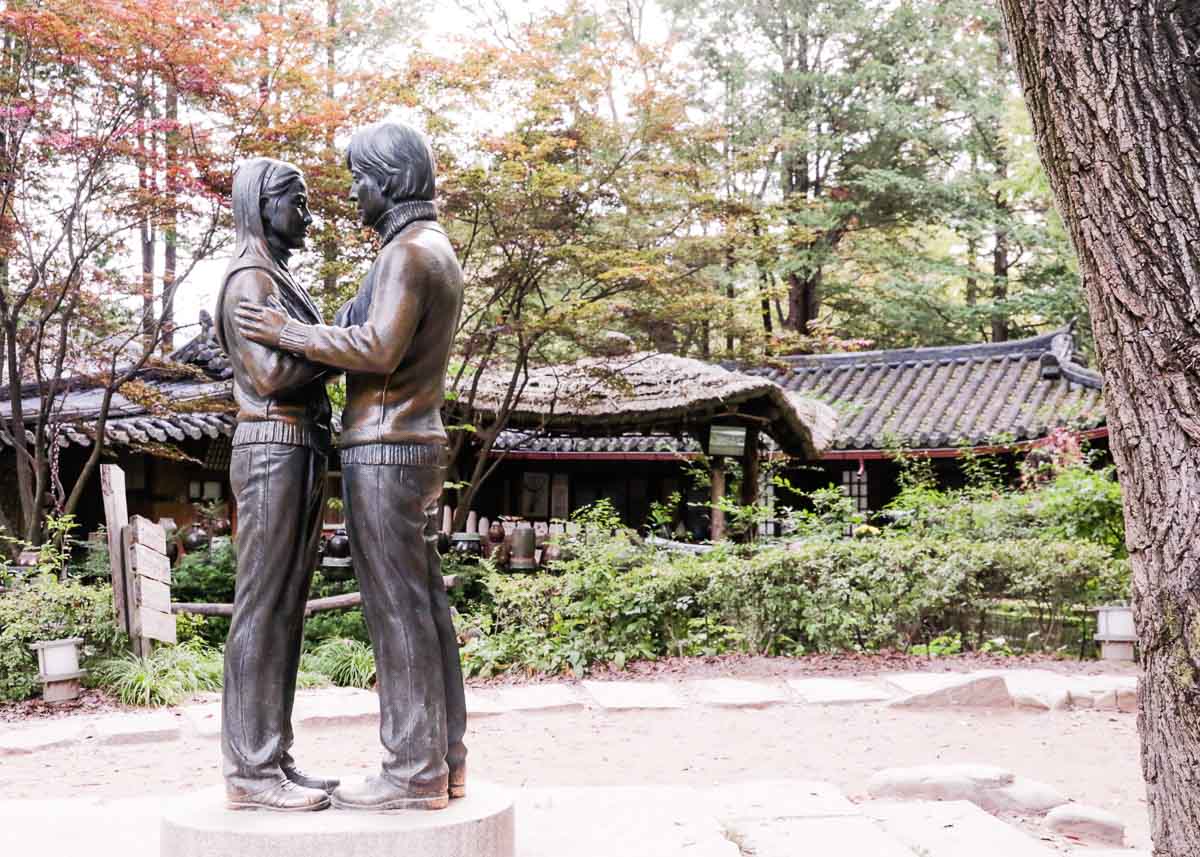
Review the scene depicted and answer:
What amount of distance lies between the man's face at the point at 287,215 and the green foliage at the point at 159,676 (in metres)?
4.93

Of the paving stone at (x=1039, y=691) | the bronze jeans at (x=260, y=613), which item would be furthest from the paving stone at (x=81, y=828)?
the paving stone at (x=1039, y=691)

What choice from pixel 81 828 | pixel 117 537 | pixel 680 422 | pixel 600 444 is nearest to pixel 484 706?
pixel 117 537

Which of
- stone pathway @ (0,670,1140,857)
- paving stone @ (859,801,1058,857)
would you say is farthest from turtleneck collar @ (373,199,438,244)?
paving stone @ (859,801,1058,857)

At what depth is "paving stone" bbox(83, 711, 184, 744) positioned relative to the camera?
21.9ft

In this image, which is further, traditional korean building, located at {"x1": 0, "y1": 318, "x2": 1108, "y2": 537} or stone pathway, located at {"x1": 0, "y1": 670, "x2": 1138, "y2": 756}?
traditional korean building, located at {"x1": 0, "y1": 318, "x2": 1108, "y2": 537}

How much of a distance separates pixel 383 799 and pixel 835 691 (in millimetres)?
5051

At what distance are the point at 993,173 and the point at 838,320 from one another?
3.83 metres

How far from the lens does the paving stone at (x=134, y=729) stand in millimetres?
6676

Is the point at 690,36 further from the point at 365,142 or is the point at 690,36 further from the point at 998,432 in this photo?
the point at 365,142

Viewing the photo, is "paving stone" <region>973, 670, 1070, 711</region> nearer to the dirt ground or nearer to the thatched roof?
the dirt ground

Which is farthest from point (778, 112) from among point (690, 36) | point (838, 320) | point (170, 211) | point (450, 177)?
point (170, 211)

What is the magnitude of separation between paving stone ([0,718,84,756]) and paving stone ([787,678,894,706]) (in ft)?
15.5

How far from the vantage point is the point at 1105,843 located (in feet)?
15.8

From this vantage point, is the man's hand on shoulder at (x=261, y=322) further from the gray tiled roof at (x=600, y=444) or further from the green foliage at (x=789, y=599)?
the gray tiled roof at (x=600, y=444)
